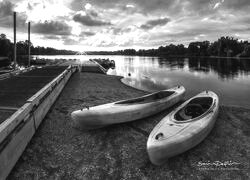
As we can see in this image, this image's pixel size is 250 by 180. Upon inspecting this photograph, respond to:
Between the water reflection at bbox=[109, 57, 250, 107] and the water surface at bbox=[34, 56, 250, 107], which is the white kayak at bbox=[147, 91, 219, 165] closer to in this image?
the water surface at bbox=[34, 56, 250, 107]

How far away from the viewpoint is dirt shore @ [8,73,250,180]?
616 cm

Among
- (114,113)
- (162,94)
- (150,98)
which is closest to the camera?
(114,113)

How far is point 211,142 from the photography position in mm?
8211

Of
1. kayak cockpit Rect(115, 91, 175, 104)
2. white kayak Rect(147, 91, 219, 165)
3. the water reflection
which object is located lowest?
white kayak Rect(147, 91, 219, 165)

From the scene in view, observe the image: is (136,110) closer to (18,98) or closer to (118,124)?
(118,124)

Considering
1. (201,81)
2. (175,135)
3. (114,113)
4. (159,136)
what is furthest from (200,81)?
(159,136)

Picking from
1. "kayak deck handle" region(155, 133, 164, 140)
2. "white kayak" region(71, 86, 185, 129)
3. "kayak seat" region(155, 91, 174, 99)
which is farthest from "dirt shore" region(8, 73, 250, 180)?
"kayak seat" region(155, 91, 174, 99)

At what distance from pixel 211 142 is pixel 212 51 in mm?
155074

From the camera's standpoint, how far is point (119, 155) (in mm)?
7168

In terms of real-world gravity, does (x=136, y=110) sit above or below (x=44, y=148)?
above

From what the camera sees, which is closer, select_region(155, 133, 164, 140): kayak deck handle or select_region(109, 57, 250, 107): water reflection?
select_region(155, 133, 164, 140): kayak deck handle

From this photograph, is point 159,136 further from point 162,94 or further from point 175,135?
point 162,94

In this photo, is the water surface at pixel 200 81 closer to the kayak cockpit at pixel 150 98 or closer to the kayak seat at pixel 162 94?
the kayak seat at pixel 162 94

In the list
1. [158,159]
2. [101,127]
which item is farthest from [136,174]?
[101,127]
